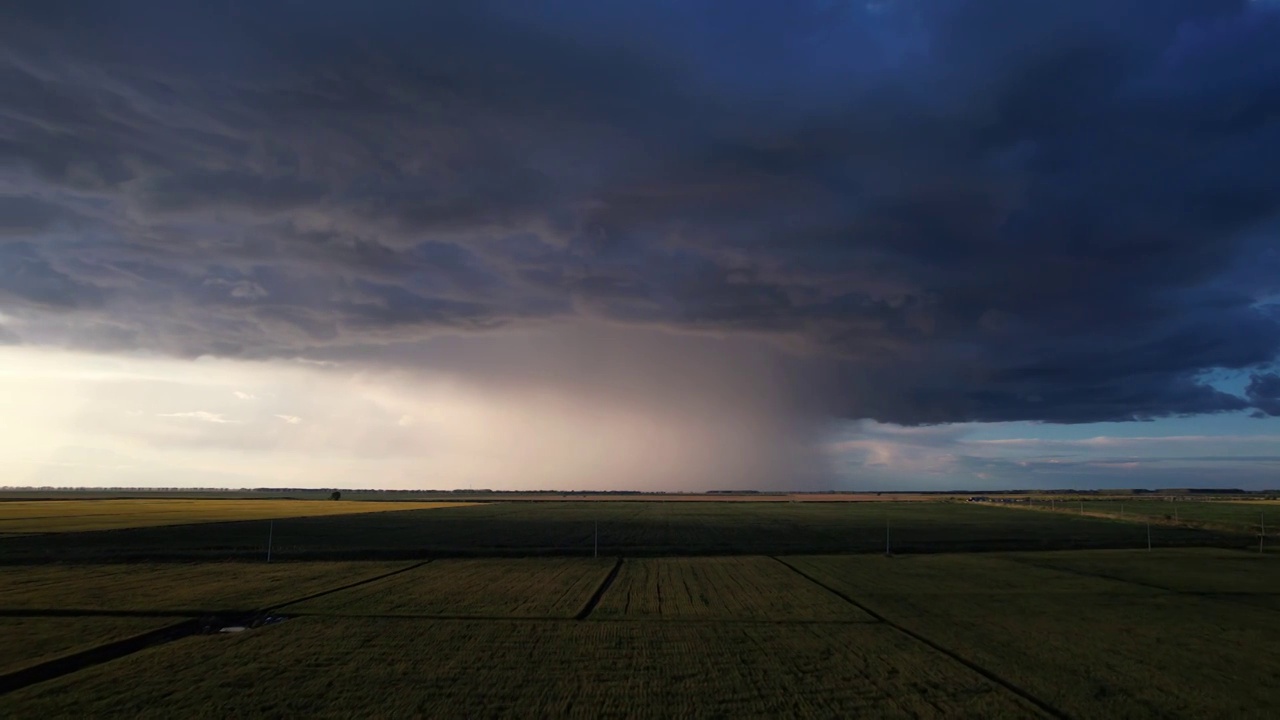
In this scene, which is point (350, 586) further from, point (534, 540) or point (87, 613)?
point (534, 540)

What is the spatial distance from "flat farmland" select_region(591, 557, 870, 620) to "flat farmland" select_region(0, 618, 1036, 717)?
2.64 metres

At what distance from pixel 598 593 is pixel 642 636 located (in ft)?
26.0

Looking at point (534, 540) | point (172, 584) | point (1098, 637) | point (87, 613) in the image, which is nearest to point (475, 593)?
point (87, 613)

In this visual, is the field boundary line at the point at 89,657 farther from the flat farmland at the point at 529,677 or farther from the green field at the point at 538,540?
the green field at the point at 538,540

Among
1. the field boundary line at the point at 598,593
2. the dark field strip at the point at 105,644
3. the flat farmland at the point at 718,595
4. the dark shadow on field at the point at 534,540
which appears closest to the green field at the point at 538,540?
the dark shadow on field at the point at 534,540

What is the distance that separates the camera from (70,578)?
2936cm

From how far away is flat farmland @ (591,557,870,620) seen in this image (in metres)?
21.8

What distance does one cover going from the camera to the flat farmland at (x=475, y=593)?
2203cm

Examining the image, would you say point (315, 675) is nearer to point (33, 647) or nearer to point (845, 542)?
point (33, 647)

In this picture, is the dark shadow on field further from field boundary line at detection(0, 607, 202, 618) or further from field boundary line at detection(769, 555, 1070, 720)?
field boundary line at detection(769, 555, 1070, 720)

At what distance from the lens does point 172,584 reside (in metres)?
27.8

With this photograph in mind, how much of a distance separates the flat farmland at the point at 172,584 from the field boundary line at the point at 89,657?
3.23m

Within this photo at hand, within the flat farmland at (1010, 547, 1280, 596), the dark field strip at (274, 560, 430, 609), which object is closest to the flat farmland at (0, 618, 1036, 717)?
the dark field strip at (274, 560, 430, 609)

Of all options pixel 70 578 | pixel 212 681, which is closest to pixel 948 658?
pixel 212 681
